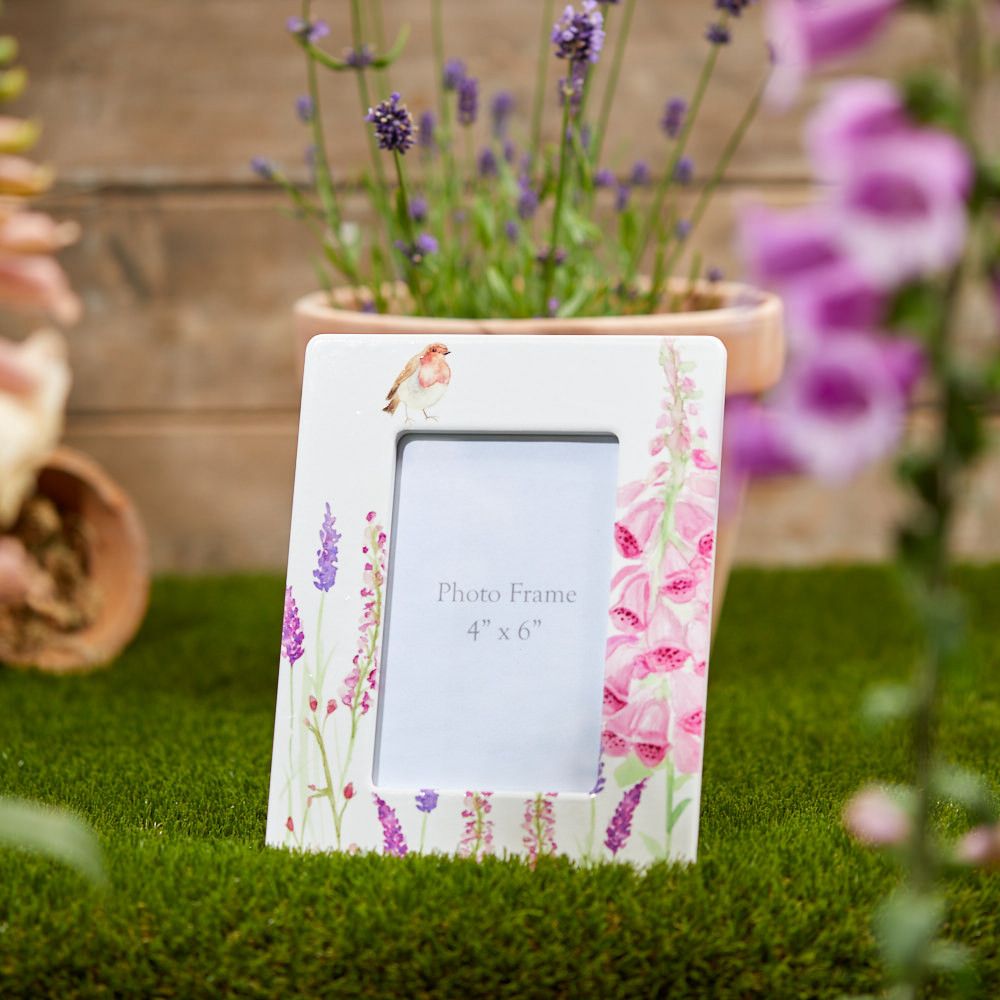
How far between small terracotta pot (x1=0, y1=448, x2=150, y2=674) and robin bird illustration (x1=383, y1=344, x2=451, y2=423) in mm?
753

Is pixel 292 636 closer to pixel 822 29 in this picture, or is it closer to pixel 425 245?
pixel 425 245

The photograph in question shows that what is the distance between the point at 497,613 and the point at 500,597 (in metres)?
0.01

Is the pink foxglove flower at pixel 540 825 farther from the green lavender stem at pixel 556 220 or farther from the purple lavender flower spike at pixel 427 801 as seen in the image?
the green lavender stem at pixel 556 220

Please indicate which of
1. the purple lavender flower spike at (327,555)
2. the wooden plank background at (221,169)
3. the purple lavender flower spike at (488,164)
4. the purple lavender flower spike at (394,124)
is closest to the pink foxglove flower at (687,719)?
the purple lavender flower spike at (327,555)

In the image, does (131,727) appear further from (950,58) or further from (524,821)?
(950,58)

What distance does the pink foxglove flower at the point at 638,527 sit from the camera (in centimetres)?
89

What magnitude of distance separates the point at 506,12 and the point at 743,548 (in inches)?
37.0

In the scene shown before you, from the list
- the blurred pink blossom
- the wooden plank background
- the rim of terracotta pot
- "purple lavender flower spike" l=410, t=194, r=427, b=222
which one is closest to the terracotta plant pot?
the rim of terracotta pot

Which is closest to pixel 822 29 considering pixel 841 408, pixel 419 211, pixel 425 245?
pixel 841 408

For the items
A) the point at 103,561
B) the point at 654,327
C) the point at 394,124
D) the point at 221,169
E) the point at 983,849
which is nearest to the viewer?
the point at 983,849

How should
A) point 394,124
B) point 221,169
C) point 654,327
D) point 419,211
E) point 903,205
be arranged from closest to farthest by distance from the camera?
point 903,205, point 394,124, point 654,327, point 419,211, point 221,169

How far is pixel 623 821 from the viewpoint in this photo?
32.5 inches

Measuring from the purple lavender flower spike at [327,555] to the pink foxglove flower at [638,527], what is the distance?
0.21 m

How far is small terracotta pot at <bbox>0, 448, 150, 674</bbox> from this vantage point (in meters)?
1.56
